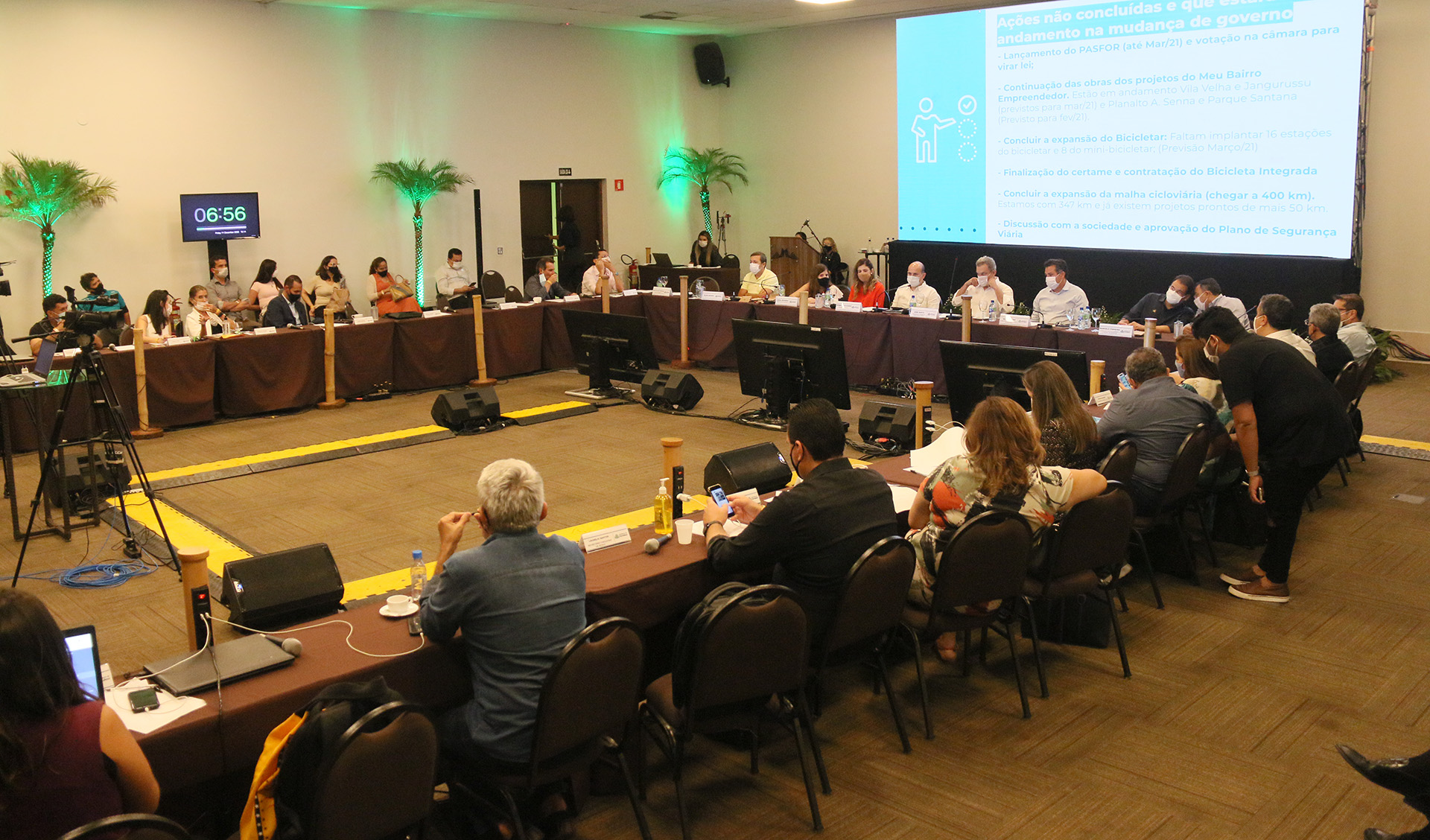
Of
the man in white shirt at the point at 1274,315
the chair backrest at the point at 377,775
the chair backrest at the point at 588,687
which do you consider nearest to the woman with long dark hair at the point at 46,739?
the chair backrest at the point at 377,775

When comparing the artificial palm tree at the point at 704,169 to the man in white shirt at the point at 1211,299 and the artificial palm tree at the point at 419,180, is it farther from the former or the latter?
the man in white shirt at the point at 1211,299

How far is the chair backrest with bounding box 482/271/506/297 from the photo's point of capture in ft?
45.6

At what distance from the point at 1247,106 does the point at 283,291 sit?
9.52m

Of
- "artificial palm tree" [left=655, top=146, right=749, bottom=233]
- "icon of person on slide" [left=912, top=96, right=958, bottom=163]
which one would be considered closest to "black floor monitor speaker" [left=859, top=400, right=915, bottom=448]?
"icon of person on slide" [left=912, top=96, right=958, bottom=163]

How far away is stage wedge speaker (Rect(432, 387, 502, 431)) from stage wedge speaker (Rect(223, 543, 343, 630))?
5.26 meters

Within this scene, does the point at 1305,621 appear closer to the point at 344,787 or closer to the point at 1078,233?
the point at 344,787

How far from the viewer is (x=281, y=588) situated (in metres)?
3.44

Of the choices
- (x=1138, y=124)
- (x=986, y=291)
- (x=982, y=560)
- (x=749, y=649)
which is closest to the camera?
(x=749, y=649)

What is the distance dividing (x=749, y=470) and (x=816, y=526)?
1549 mm

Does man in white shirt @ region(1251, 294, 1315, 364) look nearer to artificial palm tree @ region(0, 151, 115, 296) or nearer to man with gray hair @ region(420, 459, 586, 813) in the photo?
man with gray hair @ region(420, 459, 586, 813)

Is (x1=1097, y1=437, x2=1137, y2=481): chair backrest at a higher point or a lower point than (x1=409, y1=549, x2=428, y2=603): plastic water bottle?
higher

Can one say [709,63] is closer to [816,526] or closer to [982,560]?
[982,560]

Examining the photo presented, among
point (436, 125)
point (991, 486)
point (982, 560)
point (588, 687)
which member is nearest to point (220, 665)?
point (588, 687)

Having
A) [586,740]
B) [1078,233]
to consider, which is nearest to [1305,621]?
[586,740]
